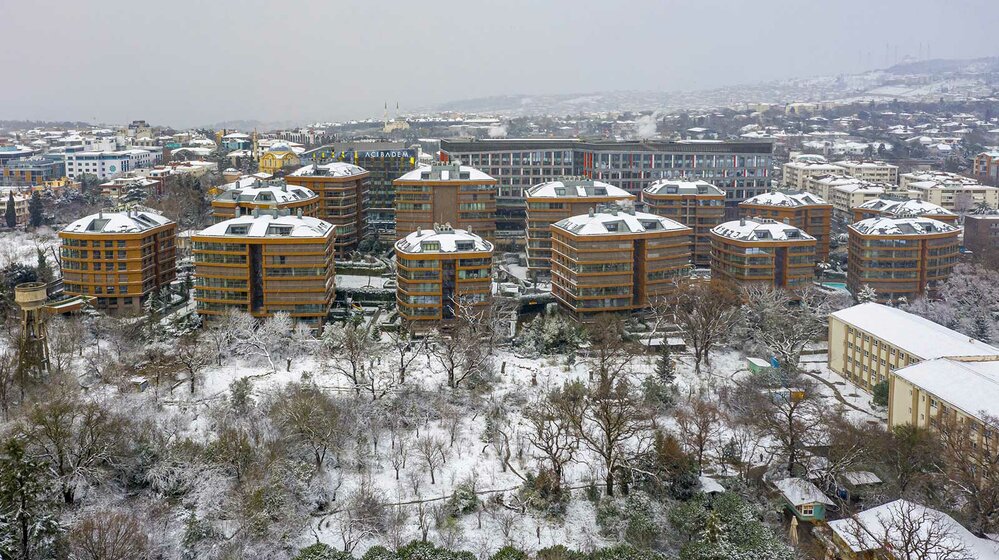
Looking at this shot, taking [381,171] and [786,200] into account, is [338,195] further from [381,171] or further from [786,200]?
[786,200]

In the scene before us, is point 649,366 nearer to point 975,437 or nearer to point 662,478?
point 662,478

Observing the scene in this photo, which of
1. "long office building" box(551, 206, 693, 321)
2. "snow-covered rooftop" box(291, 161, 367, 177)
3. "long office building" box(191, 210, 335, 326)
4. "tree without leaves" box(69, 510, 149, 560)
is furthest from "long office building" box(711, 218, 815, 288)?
"tree without leaves" box(69, 510, 149, 560)

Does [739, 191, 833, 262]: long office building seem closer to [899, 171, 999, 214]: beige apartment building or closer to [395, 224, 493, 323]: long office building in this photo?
[899, 171, 999, 214]: beige apartment building

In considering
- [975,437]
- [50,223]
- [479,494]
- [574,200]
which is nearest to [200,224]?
[50,223]

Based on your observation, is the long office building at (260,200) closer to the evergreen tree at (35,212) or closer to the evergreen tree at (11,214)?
the evergreen tree at (35,212)

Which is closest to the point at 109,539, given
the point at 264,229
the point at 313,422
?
the point at 313,422

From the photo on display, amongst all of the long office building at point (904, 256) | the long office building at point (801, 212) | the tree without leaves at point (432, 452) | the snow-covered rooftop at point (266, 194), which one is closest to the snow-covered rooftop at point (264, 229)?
the snow-covered rooftop at point (266, 194)
